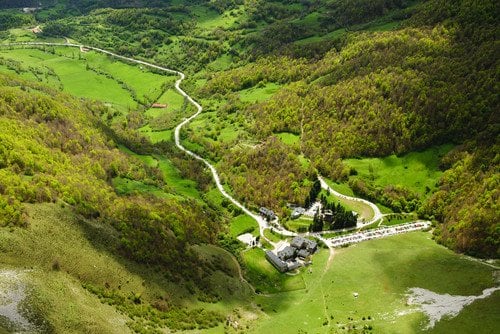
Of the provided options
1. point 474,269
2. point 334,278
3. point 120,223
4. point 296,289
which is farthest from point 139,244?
point 474,269

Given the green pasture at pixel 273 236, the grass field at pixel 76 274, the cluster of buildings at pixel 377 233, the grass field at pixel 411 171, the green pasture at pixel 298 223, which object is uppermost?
the grass field at pixel 76 274

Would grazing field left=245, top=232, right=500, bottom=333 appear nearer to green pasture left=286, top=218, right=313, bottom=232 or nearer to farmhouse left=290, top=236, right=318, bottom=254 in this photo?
farmhouse left=290, top=236, right=318, bottom=254

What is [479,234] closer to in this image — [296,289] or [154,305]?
[296,289]

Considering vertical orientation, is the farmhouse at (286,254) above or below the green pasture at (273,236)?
above

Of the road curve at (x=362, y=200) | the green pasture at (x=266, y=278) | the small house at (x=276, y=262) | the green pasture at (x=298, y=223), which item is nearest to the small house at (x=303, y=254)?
the small house at (x=276, y=262)

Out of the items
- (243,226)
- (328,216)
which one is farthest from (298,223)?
(243,226)

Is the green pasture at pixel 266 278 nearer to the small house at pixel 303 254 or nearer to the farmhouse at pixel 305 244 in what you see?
the small house at pixel 303 254
